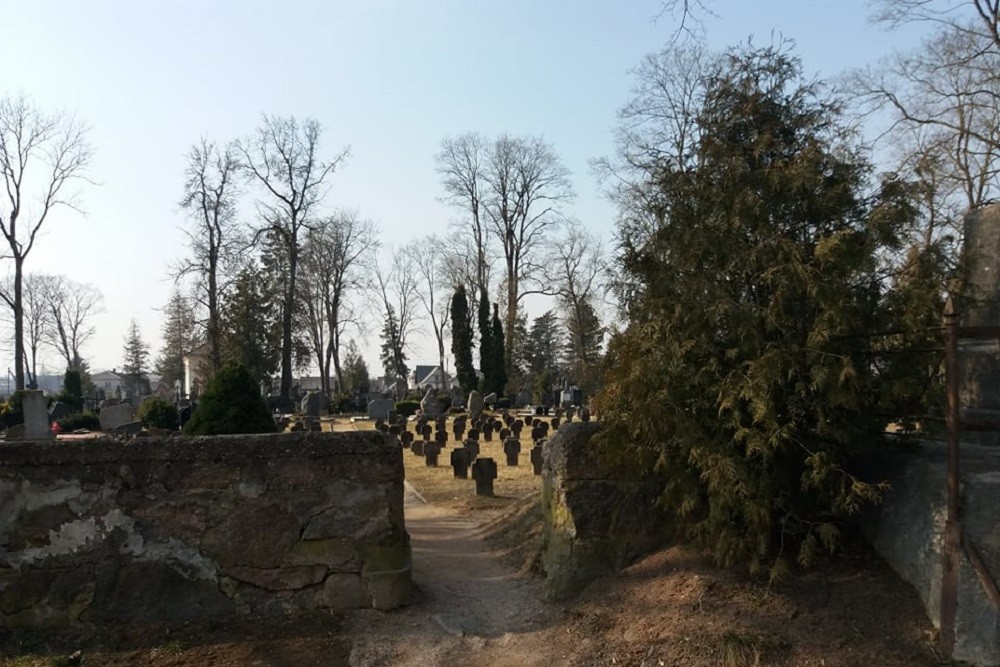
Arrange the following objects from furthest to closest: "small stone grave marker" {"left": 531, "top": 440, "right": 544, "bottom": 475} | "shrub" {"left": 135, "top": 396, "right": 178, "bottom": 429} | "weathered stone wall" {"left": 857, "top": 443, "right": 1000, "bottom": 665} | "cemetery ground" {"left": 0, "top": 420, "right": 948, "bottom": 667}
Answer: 1. "shrub" {"left": 135, "top": 396, "right": 178, "bottom": 429}
2. "small stone grave marker" {"left": 531, "top": 440, "right": 544, "bottom": 475}
3. "cemetery ground" {"left": 0, "top": 420, "right": 948, "bottom": 667}
4. "weathered stone wall" {"left": 857, "top": 443, "right": 1000, "bottom": 665}

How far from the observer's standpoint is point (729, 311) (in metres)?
5.13

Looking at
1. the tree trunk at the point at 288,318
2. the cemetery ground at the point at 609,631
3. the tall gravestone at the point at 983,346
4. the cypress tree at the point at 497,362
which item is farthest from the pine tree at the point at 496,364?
the cemetery ground at the point at 609,631

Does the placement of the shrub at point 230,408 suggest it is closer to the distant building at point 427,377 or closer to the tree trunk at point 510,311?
the tree trunk at point 510,311

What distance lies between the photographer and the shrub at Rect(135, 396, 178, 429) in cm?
2384

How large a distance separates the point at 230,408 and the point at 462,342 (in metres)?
39.7

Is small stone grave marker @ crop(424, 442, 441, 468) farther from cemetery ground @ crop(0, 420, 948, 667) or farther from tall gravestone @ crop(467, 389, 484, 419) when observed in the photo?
tall gravestone @ crop(467, 389, 484, 419)

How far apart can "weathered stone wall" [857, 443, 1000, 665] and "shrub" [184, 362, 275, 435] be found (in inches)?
280

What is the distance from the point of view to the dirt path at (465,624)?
16.3ft

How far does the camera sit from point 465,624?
5543 millimetres

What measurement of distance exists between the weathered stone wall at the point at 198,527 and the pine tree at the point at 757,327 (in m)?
1.95

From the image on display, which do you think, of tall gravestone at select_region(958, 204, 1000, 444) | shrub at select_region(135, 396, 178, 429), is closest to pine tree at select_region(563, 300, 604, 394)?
tall gravestone at select_region(958, 204, 1000, 444)

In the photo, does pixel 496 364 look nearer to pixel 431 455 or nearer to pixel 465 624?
pixel 431 455

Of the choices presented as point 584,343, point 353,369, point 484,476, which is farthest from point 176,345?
point 484,476

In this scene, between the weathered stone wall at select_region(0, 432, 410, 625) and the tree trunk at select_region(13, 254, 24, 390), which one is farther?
the tree trunk at select_region(13, 254, 24, 390)
